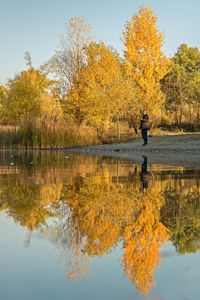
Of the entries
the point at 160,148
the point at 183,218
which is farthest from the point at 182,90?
the point at 183,218

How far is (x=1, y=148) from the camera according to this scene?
1300 inches

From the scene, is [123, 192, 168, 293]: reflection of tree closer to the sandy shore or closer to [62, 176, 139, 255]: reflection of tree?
[62, 176, 139, 255]: reflection of tree

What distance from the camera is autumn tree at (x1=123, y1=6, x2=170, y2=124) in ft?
124

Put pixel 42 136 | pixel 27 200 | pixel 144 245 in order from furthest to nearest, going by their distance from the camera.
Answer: pixel 42 136 → pixel 27 200 → pixel 144 245

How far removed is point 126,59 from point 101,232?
3405 centimetres

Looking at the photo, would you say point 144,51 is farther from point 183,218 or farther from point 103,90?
point 183,218

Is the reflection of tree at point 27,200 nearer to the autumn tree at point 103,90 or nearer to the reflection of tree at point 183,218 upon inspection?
the reflection of tree at point 183,218

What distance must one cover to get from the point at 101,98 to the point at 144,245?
112ft

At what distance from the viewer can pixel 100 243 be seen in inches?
200

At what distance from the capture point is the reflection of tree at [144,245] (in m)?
3.98

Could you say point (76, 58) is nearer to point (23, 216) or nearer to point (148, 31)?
point (148, 31)

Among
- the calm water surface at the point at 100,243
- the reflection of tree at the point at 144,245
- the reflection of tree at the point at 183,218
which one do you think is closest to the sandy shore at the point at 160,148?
the reflection of tree at the point at 183,218

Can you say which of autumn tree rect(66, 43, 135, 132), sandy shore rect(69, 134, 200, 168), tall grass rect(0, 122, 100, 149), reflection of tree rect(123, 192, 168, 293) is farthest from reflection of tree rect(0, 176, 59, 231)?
autumn tree rect(66, 43, 135, 132)

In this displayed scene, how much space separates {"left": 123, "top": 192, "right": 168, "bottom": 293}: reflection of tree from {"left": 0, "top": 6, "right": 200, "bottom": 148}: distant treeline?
25.2m
